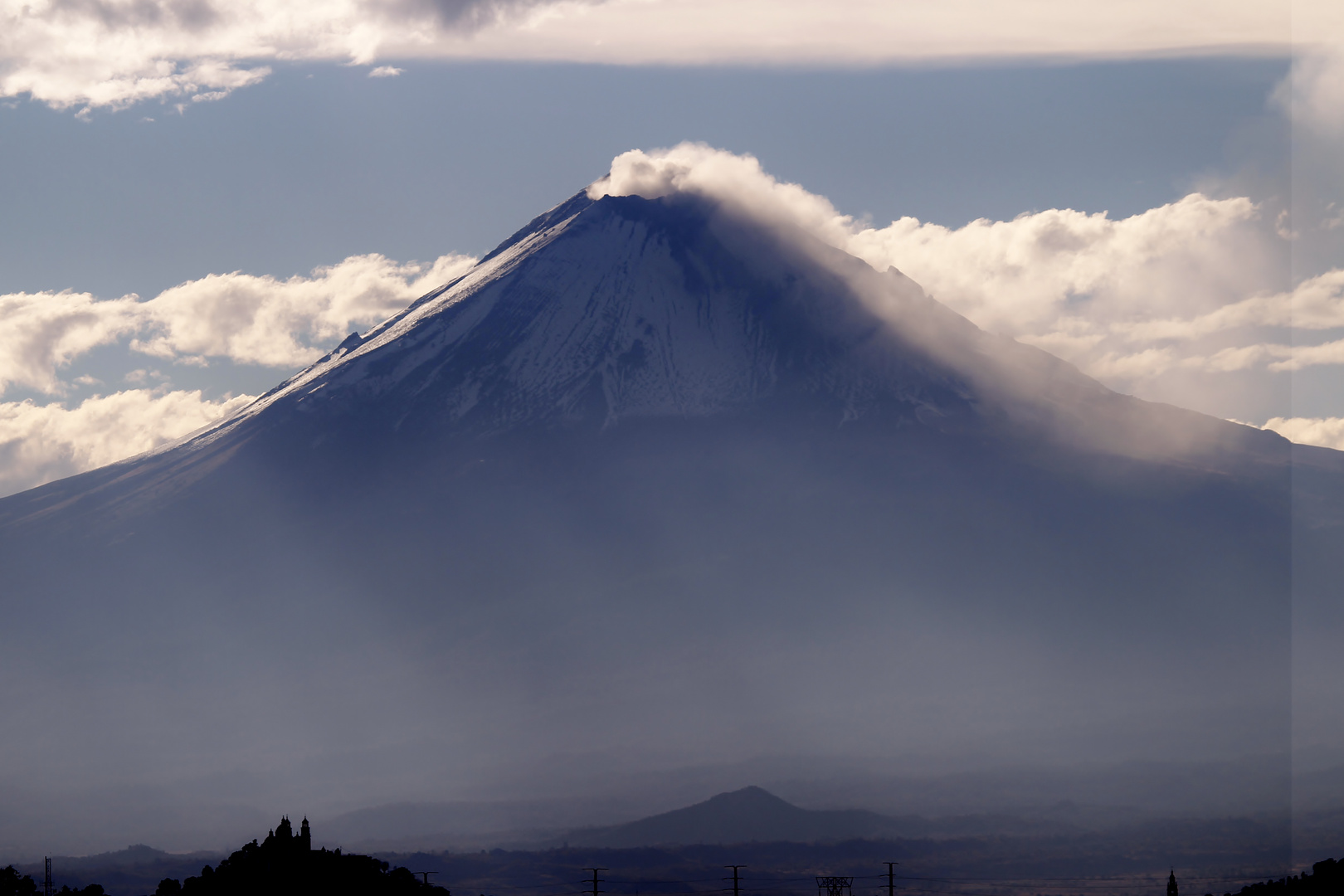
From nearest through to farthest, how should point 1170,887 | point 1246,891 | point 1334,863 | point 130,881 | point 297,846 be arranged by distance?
point 1170,887 → point 297,846 → point 1334,863 → point 1246,891 → point 130,881

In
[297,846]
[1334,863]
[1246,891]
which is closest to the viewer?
[297,846]

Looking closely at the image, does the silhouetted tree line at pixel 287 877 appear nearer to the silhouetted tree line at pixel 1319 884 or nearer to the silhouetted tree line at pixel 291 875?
the silhouetted tree line at pixel 291 875

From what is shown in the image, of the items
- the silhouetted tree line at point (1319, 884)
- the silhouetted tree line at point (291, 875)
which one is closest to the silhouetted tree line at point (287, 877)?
the silhouetted tree line at point (291, 875)

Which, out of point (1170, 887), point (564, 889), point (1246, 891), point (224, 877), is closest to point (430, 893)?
point (224, 877)

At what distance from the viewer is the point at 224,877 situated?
85250 millimetres

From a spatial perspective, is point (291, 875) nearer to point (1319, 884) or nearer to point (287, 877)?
point (287, 877)

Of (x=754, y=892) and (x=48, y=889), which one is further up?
(x=48, y=889)

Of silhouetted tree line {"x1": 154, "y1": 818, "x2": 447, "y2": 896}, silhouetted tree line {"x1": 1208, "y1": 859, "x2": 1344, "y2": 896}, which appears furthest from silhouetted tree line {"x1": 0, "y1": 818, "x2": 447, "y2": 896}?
silhouetted tree line {"x1": 1208, "y1": 859, "x2": 1344, "y2": 896}

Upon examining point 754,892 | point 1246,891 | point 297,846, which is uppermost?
point 297,846

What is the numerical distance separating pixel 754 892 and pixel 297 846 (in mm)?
126966

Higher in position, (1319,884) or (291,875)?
(291,875)

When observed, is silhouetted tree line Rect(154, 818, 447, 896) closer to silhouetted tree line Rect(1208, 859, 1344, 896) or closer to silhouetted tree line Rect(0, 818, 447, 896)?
silhouetted tree line Rect(0, 818, 447, 896)

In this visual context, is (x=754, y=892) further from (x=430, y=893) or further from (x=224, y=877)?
(x=224, y=877)

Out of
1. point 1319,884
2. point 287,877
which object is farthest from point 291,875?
point 1319,884
